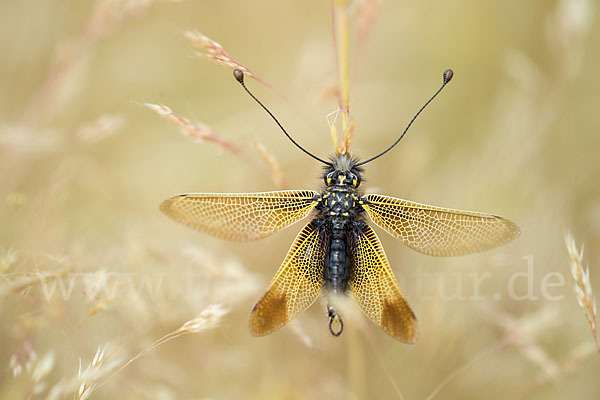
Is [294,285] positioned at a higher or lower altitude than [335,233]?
lower

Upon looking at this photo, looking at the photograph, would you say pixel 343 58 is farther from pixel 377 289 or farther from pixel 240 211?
pixel 377 289

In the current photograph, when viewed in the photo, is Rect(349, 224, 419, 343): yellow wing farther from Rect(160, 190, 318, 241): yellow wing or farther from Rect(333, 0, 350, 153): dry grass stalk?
Rect(333, 0, 350, 153): dry grass stalk

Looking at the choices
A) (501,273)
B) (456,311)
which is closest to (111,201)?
(456,311)

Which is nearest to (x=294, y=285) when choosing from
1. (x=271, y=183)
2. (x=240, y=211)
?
(x=240, y=211)

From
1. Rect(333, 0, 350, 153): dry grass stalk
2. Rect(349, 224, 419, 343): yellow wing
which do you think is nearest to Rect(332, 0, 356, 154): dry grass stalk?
Rect(333, 0, 350, 153): dry grass stalk

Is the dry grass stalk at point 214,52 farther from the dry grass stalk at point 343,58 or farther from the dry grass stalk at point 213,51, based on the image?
the dry grass stalk at point 343,58

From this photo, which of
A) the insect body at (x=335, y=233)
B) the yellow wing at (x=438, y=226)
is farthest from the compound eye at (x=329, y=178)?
the yellow wing at (x=438, y=226)

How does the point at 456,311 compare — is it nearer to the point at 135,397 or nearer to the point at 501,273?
the point at 501,273
